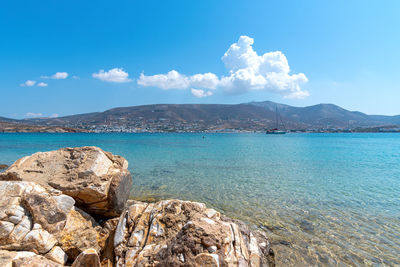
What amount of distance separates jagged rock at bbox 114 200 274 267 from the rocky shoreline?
16 mm

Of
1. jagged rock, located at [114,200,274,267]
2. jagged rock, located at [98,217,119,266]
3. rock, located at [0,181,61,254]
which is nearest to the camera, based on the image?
jagged rock, located at [114,200,274,267]

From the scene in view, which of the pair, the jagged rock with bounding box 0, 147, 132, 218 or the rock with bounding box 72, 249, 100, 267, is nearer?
the rock with bounding box 72, 249, 100, 267

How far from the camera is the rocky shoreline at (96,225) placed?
4.30 metres

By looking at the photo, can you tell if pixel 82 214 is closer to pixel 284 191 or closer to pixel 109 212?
pixel 109 212

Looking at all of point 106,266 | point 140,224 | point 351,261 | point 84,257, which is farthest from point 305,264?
point 84,257

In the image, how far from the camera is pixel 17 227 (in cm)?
524

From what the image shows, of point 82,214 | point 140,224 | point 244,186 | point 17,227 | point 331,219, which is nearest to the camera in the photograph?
point 17,227

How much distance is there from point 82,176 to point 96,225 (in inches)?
69.9

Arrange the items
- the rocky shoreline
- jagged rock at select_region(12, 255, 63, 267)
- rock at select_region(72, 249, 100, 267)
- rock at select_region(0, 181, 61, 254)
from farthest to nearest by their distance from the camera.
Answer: rock at select_region(0, 181, 61, 254)
rock at select_region(72, 249, 100, 267)
the rocky shoreline
jagged rock at select_region(12, 255, 63, 267)

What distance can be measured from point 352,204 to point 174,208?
12168 millimetres

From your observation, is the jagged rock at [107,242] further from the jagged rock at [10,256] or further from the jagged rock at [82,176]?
the jagged rock at [10,256]

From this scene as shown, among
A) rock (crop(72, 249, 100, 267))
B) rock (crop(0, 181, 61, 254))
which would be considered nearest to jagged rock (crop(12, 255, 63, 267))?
rock (crop(72, 249, 100, 267))

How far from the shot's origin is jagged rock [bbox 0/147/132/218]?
7.13 metres

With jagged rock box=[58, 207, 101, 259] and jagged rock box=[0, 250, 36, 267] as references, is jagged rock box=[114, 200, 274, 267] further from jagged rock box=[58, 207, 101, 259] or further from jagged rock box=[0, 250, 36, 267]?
jagged rock box=[0, 250, 36, 267]
